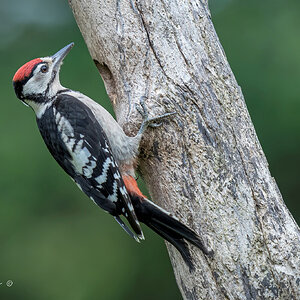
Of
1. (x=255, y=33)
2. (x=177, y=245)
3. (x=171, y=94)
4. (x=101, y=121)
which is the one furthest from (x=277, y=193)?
(x=255, y=33)

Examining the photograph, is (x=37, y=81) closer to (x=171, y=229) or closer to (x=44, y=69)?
(x=44, y=69)

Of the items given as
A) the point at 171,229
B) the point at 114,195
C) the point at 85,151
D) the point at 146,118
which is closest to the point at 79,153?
the point at 85,151

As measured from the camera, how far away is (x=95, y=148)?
2.83 meters

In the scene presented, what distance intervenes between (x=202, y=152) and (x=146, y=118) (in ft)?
1.10

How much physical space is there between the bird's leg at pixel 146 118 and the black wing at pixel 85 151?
11.5 inches

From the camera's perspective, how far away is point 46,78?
3113 mm

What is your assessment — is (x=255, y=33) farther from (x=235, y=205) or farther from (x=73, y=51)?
(x=235, y=205)

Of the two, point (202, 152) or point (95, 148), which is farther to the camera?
point (95, 148)

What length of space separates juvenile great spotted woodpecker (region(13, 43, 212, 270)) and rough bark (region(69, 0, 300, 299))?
0.10m

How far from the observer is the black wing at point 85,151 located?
2742 mm

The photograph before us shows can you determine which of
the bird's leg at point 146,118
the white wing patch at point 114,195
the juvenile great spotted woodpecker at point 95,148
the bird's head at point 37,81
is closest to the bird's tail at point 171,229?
the juvenile great spotted woodpecker at point 95,148

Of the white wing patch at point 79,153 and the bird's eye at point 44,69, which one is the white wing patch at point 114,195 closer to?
the white wing patch at point 79,153

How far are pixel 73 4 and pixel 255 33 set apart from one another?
1.78m

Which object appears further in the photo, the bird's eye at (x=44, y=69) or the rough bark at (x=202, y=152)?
the bird's eye at (x=44, y=69)
